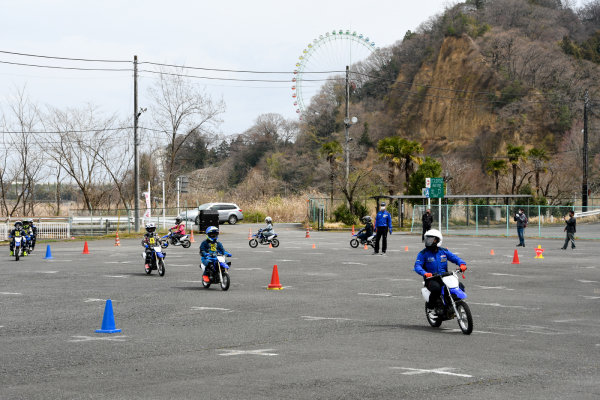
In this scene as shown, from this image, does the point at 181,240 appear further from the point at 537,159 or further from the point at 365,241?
the point at 537,159

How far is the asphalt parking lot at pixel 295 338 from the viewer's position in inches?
284

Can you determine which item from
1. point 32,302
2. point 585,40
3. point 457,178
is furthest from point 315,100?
point 32,302

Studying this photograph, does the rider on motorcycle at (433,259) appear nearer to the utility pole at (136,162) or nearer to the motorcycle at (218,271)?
the motorcycle at (218,271)

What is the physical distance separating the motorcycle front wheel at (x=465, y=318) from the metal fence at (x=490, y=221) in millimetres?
35631

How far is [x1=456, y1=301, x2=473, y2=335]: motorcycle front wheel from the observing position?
34.0 feet

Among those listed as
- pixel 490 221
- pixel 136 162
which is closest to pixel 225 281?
pixel 136 162

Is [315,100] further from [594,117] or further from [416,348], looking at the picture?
[416,348]

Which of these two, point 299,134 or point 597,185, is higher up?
point 299,134

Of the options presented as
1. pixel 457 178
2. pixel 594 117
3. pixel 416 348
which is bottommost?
pixel 416 348

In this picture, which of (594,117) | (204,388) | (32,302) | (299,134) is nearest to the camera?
(204,388)

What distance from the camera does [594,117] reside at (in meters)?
92.7

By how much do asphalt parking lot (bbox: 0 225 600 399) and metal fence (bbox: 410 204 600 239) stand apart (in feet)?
91.7

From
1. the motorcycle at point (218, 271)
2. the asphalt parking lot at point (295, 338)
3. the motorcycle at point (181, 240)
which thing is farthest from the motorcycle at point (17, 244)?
the motorcycle at point (218, 271)

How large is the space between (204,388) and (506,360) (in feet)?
11.8
